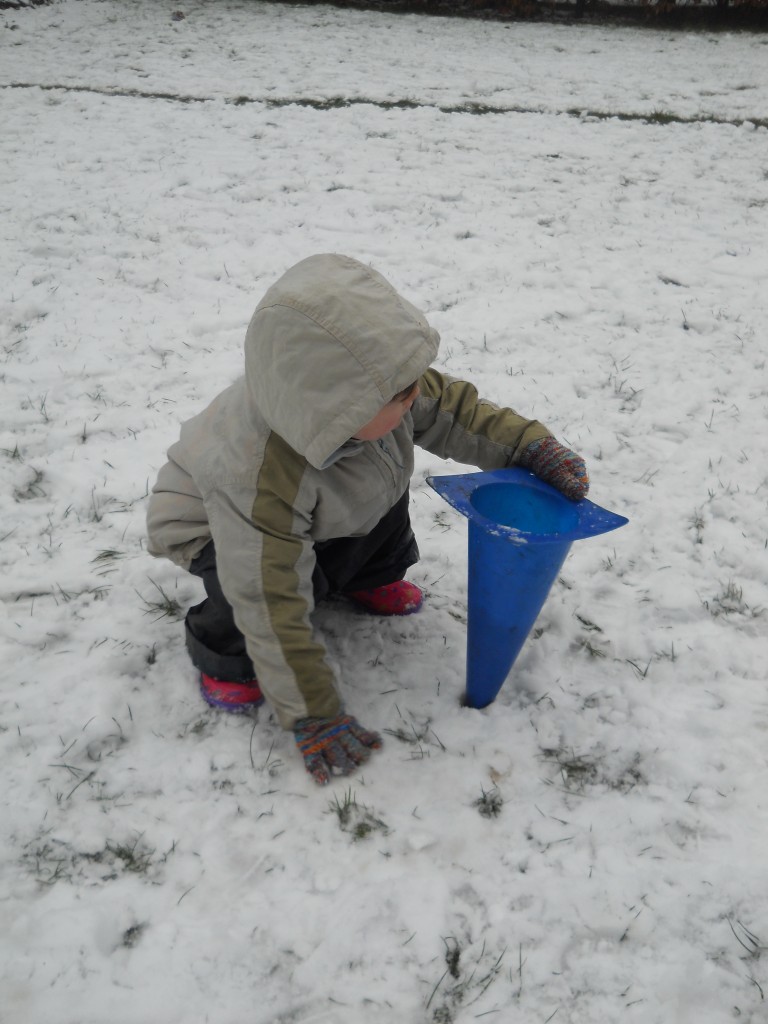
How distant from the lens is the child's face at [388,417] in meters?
1.48

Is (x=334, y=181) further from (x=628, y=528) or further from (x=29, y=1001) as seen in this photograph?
(x=29, y=1001)

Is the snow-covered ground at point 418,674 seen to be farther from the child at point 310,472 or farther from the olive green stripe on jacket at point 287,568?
the olive green stripe on jacket at point 287,568

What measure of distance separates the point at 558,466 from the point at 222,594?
94 centimetres

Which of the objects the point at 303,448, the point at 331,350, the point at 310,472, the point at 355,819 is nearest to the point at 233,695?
the point at 355,819

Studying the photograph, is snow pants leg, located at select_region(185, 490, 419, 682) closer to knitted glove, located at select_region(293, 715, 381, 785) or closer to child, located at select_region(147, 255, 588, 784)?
child, located at select_region(147, 255, 588, 784)

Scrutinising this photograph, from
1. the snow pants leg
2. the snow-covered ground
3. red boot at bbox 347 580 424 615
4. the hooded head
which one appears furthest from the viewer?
red boot at bbox 347 580 424 615

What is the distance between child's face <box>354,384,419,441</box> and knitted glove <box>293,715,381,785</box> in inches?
29.6

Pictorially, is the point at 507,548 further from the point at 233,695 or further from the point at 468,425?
the point at 233,695

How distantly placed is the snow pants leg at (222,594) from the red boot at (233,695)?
0.07 feet

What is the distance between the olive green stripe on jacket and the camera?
1551mm

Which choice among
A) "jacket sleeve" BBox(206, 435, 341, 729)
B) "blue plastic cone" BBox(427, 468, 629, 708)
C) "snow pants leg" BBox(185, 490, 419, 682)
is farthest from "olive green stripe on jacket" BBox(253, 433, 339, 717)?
"blue plastic cone" BBox(427, 468, 629, 708)

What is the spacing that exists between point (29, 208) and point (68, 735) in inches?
173

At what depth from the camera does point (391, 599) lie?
225 cm

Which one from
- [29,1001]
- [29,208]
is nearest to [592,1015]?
[29,1001]
